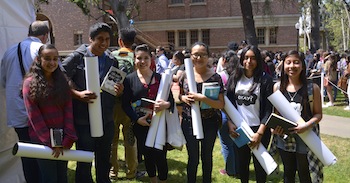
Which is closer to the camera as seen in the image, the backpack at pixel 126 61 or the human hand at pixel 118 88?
the human hand at pixel 118 88

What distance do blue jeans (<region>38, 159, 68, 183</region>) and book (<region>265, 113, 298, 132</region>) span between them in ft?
6.78

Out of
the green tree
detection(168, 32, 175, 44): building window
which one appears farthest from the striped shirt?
the green tree

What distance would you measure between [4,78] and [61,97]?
1.07 meters

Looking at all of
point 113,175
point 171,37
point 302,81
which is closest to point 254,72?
point 302,81

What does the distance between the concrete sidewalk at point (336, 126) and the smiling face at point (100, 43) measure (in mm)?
5938

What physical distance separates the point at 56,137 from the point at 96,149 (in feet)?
3.09

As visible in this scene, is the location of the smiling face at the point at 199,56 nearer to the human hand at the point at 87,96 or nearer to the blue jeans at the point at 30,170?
the human hand at the point at 87,96

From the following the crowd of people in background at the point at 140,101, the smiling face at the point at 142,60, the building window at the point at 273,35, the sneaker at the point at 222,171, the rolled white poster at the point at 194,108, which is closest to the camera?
the crowd of people in background at the point at 140,101

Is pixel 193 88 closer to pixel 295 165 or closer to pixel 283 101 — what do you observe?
pixel 283 101

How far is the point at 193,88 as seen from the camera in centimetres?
379

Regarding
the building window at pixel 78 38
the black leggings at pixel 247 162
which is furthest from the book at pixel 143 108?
the building window at pixel 78 38

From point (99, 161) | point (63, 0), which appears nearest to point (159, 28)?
point (63, 0)

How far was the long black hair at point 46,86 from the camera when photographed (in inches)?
124

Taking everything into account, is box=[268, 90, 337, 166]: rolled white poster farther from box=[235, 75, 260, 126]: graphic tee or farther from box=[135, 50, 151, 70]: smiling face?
box=[135, 50, 151, 70]: smiling face
